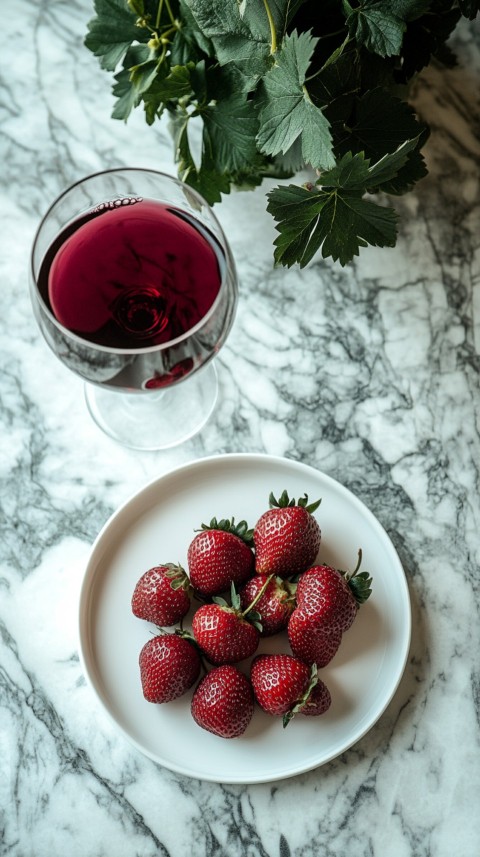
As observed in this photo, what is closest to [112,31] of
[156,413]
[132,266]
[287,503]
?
[132,266]

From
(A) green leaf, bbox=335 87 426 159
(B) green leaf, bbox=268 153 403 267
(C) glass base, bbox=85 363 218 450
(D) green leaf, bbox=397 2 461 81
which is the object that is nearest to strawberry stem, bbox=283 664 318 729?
(C) glass base, bbox=85 363 218 450

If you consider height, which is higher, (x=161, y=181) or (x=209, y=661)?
(x=161, y=181)

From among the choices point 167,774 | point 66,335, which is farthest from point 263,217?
point 167,774

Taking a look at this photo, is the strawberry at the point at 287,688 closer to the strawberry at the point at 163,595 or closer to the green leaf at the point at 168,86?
the strawberry at the point at 163,595

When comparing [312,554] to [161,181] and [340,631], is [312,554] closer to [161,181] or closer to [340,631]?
[340,631]

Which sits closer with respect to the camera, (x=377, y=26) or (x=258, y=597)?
(x=377, y=26)

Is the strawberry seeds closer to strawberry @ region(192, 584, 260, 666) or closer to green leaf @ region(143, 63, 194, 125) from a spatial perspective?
strawberry @ region(192, 584, 260, 666)

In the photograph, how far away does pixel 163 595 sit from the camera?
2.88 feet

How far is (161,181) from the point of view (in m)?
0.79

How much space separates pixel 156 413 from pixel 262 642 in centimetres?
29

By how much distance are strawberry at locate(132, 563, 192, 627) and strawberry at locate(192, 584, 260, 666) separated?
2 centimetres

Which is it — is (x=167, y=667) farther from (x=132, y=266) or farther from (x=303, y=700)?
(x=132, y=266)

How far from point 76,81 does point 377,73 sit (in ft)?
1.45

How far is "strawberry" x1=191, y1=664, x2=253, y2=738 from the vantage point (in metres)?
0.84
